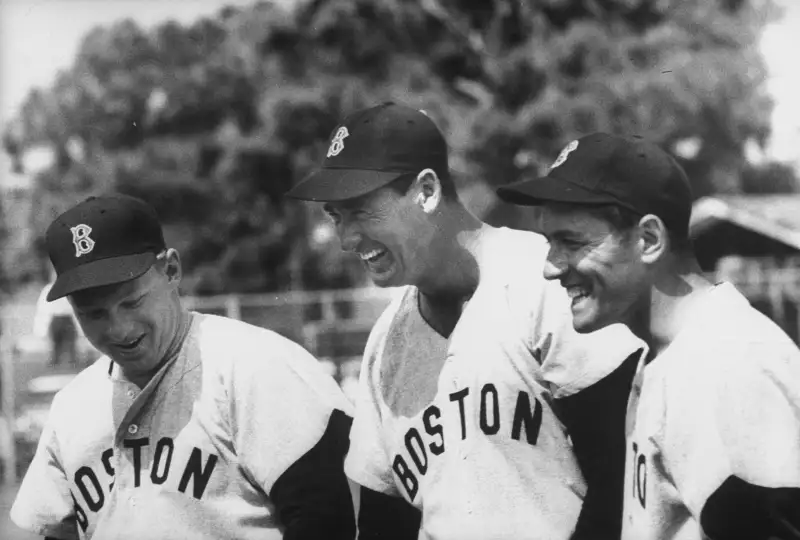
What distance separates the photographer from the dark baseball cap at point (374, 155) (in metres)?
2.86

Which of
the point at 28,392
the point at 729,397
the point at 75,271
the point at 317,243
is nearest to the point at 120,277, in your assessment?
the point at 75,271

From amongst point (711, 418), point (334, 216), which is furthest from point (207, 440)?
point (711, 418)

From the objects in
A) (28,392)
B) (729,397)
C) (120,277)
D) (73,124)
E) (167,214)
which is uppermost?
(73,124)

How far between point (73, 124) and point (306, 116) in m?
10.3

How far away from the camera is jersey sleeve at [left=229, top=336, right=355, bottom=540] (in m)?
2.81

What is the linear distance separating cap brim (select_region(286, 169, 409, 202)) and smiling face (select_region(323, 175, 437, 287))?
0.11ft

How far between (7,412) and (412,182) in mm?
11179

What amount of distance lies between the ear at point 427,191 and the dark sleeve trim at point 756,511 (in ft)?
3.74

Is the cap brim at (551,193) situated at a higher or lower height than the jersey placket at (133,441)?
higher

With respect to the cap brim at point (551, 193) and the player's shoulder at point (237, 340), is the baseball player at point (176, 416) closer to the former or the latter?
the player's shoulder at point (237, 340)

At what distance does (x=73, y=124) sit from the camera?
2792cm

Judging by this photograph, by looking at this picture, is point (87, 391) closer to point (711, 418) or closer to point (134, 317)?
point (134, 317)

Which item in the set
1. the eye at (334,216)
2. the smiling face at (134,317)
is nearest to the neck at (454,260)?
the eye at (334,216)

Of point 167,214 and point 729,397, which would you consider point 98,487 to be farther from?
point 167,214
